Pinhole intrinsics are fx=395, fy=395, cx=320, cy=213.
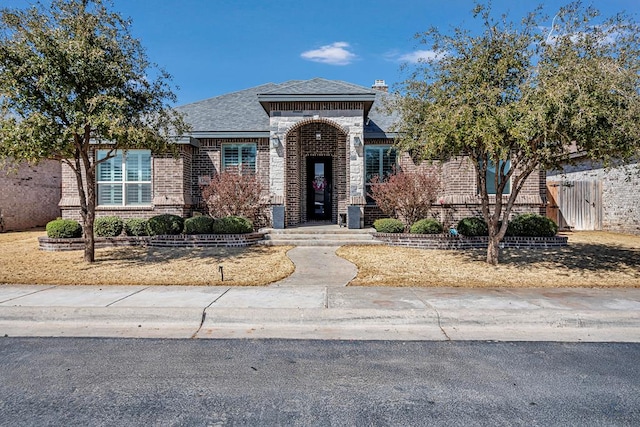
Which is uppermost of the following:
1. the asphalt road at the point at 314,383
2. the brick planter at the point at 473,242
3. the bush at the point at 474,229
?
the bush at the point at 474,229

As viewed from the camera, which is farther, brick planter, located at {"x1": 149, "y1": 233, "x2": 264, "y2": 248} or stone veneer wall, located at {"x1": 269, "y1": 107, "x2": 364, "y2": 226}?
stone veneer wall, located at {"x1": 269, "y1": 107, "x2": 364, "y2": 226}

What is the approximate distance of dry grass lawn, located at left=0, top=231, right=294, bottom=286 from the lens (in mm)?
7457

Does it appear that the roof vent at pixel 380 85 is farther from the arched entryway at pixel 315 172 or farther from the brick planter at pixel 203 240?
the brick planter at pixel 203 240

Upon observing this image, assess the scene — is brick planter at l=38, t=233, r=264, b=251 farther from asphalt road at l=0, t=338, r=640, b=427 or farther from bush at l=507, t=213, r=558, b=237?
bush at l=507, t=213, r=558, b=237

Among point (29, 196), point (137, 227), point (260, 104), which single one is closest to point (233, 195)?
point (137, 227)

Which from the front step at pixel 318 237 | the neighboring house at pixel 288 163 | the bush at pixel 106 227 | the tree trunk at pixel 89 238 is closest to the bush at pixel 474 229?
the neighboring house at pixel 288 163

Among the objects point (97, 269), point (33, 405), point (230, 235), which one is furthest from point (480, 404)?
point (230, 235)

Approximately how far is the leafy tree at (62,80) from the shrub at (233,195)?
3991mm

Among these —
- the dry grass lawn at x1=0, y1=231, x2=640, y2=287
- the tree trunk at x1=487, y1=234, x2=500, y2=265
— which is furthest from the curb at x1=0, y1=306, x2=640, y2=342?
the tree trunk at x1=487, y1=234, x2=500, y2=265

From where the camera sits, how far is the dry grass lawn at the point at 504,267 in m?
7.35

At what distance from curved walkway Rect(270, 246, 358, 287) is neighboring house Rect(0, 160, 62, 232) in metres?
14.4

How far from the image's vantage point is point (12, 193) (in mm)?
18625

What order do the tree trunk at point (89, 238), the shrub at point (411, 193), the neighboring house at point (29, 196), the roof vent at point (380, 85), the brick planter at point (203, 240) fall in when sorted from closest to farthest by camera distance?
the tree trunk at point (89, 238)
the brick planter at point (203, 240)
the shrub at point (411, 193)
the neighboring house at point (29, 196)
the roof vent at point (380, 85)

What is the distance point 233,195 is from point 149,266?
4.46 m
